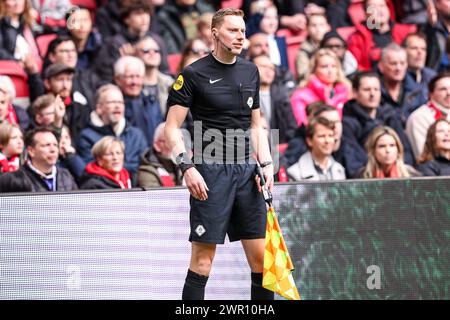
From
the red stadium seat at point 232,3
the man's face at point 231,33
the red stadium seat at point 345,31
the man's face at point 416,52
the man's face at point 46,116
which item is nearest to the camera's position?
the man's face at point 231,33

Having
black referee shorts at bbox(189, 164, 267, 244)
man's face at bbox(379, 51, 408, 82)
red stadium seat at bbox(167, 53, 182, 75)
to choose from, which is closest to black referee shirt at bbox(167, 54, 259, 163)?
black referee shorts at bbox(189, 164, 267, 244)

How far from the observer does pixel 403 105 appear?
531 inches

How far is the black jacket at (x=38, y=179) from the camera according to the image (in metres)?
10.2

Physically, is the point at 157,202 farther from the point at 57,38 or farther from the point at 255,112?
the point at 57,38

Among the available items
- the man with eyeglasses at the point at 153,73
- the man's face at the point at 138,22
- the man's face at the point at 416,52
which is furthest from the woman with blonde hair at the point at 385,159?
the man's face at the point at 138,22

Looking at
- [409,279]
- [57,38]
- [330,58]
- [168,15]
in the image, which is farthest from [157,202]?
[168,15]

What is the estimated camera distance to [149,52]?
13.0 metres

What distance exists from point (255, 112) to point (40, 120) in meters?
3.56

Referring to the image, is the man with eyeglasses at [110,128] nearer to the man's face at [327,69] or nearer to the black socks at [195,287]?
the man's face at [327,69]

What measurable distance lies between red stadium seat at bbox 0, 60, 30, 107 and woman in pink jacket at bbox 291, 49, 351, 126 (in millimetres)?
2826

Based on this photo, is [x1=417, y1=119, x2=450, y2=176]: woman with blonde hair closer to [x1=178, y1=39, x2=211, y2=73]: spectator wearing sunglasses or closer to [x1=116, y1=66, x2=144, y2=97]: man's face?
[x1=178, y1=39, x2=211, y2=73]: spectator wearing sunglasses

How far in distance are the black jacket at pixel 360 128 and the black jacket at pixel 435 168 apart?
0.59 meters

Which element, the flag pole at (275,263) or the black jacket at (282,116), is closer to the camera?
the flag pole at (275,263)
